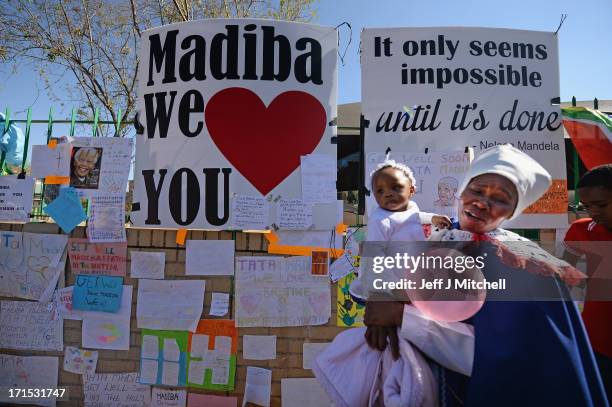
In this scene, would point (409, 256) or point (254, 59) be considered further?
point (254, 59)

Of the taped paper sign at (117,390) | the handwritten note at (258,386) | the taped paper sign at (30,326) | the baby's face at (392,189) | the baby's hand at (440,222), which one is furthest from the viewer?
the taped paper sign at (30,326)

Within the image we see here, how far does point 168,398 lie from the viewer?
301cm

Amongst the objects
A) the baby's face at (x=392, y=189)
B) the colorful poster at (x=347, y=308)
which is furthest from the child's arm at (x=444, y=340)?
the colorful poster at (x=347, y=308)

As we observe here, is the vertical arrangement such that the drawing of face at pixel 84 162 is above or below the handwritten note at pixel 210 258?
above

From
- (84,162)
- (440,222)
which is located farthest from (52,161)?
(440,222)

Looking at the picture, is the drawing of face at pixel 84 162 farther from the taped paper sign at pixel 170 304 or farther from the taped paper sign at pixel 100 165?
the taped paper sign at pixel 170 304

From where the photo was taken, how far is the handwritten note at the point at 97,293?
10.1ft

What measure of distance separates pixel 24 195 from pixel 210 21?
2260 millimetres

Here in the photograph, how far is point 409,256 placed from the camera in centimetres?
141

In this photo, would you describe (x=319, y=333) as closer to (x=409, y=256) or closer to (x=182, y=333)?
(x=182, y=333)

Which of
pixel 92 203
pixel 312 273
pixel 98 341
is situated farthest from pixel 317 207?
pixel 98 341

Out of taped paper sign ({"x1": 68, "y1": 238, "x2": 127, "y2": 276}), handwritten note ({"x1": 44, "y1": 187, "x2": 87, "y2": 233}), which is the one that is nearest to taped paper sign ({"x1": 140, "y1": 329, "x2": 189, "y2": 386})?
taped paper sign ({"x1": 68, "y1": 238, "x2": 127, "y2": 276})

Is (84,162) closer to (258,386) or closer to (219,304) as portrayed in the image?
(219,304)

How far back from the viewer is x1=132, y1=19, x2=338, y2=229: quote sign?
9.87ft
